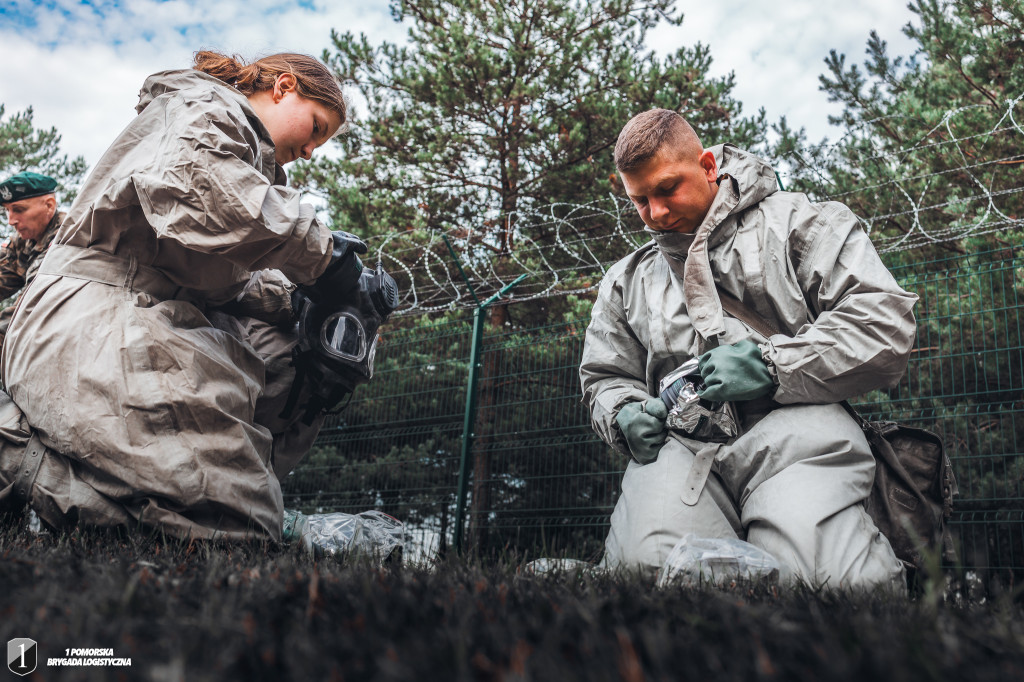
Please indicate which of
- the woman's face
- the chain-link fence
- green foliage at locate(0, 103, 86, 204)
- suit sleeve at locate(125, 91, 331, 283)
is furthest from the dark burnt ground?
green foliage at locate(0, 103, 86, 204)

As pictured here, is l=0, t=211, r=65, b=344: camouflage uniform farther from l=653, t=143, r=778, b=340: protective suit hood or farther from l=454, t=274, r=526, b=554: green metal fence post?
l=653, t=143, r=778, b=340: protective suit hood

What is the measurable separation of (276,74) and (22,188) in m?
3.52

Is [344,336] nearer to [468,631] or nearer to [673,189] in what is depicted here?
[673,189]

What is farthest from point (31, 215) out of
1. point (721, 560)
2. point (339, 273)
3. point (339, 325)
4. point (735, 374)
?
point (721, 560)

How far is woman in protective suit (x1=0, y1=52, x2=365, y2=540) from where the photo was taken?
2.31m

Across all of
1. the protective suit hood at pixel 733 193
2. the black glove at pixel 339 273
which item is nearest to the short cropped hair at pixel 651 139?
the protective suit hood at pixel 733 193

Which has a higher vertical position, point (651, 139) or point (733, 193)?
point (651, 139)

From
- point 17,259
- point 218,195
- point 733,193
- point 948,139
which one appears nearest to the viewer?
point 218,195

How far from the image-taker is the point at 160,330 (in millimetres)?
2412

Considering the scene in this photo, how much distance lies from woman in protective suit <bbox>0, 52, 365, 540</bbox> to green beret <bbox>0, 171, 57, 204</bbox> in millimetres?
3447

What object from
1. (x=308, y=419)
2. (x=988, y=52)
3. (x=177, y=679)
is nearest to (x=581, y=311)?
(x=308, y=419)

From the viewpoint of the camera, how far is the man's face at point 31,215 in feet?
17.8

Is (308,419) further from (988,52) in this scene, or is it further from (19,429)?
(988,52)

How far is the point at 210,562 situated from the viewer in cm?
164
